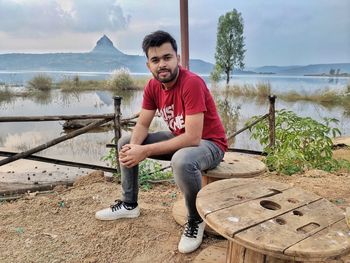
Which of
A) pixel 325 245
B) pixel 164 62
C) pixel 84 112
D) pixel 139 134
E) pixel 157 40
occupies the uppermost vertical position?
pixel 157 40

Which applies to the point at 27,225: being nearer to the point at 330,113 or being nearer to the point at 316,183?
the point at 316,183

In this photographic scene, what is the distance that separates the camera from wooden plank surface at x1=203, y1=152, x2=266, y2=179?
217 cm

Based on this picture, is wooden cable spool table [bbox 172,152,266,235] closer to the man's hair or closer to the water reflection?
the man's hair

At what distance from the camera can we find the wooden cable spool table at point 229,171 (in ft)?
7.14

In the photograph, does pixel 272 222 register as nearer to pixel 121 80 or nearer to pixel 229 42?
pixel 121 80

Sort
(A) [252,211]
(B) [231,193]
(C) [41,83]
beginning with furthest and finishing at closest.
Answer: (C) [41,83]
(B) [231,193]
(A) [252,211]

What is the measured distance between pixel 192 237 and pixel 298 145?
2.88m

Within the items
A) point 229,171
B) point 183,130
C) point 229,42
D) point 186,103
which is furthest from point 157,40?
point 229,42

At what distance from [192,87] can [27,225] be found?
1675 mm

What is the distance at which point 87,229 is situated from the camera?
8.07ft

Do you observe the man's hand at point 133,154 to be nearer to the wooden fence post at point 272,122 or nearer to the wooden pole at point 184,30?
the wooden pole at point 184,30

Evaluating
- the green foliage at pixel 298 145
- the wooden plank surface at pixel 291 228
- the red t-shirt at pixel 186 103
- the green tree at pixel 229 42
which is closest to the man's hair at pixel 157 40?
the red t-shirt at pixel 186 103

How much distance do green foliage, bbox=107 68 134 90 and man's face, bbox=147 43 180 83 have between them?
16.9 metres

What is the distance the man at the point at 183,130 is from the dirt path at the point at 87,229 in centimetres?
28
